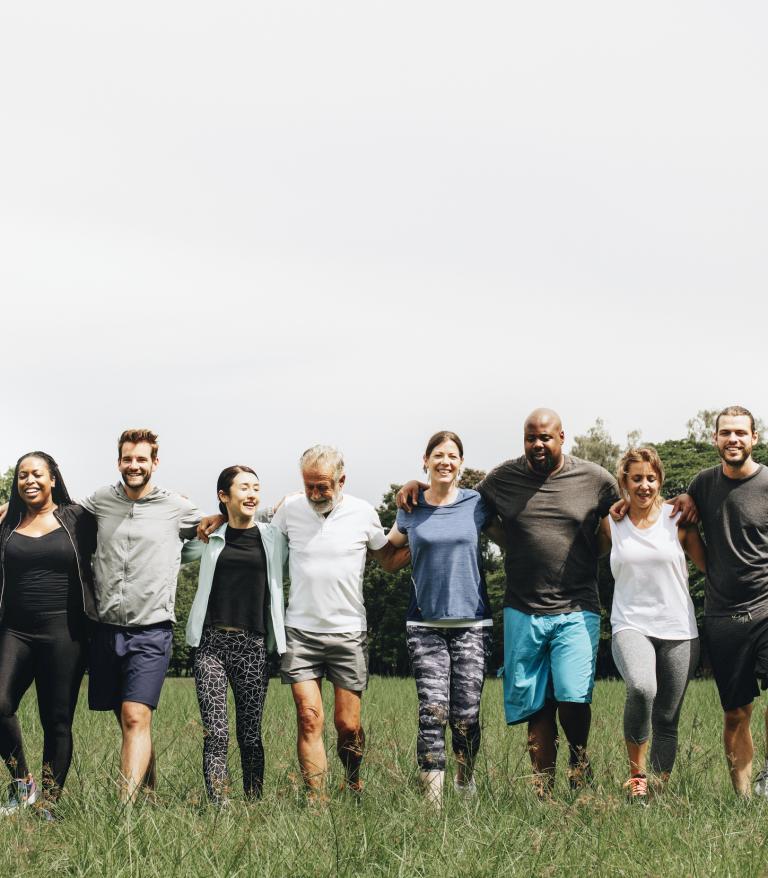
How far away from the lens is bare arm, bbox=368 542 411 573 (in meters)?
6.82

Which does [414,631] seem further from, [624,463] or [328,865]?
[328,865]

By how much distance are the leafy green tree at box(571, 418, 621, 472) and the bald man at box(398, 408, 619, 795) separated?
1469 inches

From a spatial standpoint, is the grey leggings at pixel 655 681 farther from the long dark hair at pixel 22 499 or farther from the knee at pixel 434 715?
the long dark hair at pixel 22 499

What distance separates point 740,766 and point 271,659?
2951 millimetres

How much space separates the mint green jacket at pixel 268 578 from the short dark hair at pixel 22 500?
871 millimetres

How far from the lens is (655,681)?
627 centimetres

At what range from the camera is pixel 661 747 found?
21.2ft

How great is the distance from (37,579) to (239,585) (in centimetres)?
120

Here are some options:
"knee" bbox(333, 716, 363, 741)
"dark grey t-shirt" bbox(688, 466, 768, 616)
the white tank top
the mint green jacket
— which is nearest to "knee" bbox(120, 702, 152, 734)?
the mint green jacket

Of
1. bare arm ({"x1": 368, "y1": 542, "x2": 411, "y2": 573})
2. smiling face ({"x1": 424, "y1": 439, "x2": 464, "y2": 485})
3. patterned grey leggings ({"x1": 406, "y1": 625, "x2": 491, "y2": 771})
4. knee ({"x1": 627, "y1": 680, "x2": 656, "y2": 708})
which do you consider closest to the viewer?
knee ({"x1": 627, "y1": 680, "x2": 656, "y2": 708})

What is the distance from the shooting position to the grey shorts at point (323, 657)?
648cm

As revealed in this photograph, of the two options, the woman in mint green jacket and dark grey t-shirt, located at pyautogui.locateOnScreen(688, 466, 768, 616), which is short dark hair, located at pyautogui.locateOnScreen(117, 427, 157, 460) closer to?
the woman in mint green jacket

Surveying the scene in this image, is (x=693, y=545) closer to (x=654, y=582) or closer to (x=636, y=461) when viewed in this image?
(x=654, y=582)

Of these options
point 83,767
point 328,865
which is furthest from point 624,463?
point 83,767
